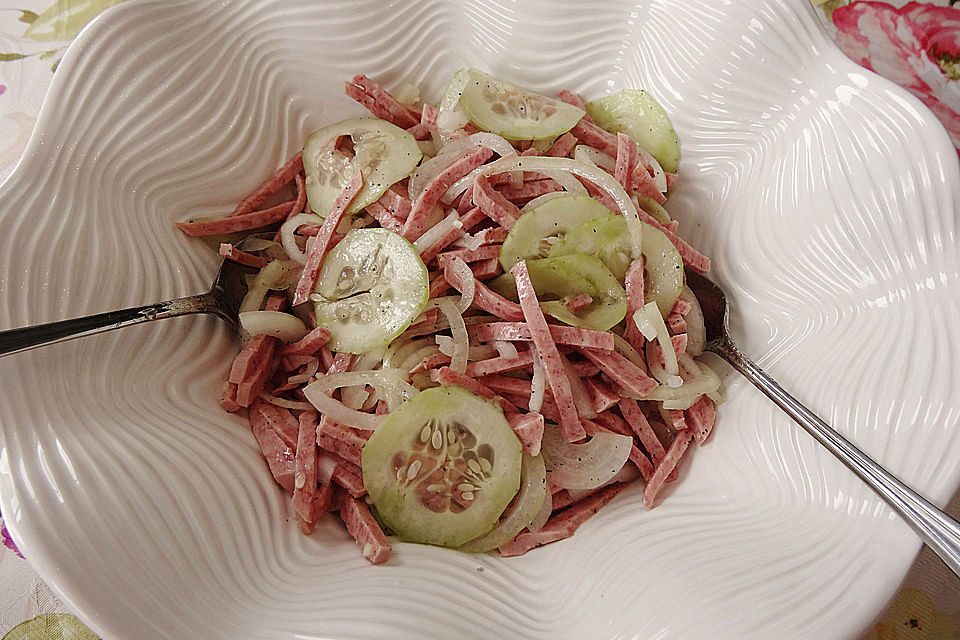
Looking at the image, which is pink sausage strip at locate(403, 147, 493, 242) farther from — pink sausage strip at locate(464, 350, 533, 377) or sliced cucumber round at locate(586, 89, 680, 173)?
sliced cucumber round at locate(586, 89, 680, 173)

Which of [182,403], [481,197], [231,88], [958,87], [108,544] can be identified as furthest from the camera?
[958,87]

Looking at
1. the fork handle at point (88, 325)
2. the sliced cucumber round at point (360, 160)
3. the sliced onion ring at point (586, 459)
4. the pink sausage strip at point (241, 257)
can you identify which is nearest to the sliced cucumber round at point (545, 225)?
the sliced cucumber round at point (360, 160)

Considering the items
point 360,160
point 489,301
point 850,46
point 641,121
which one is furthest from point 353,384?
point 850,46

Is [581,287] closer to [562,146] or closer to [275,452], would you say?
[562,146]

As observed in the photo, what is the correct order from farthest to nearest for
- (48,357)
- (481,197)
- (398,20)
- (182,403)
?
1. (398,20)
2. (481,197)
3. (182,403)
4. (48,357)

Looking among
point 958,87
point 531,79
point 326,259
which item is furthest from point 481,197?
point 958,87

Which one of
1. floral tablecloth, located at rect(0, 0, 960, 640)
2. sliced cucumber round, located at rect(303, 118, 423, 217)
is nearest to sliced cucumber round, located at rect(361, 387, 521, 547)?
sliced cucumber round, located at rect(303, 118, 423, 217)

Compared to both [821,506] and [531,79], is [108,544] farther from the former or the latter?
[531,79]
